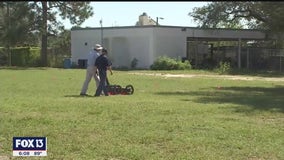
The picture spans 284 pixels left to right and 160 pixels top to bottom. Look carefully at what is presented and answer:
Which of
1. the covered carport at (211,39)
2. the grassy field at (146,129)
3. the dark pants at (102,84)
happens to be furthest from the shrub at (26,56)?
the grassy field at (146,129)

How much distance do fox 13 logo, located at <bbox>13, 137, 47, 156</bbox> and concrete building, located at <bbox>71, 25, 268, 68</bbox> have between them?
40040 mm

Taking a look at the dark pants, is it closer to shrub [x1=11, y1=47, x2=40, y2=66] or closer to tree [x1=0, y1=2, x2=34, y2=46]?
tree [x1=0, y1=2, x2=34, y2=46]

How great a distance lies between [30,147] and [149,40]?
40.7m

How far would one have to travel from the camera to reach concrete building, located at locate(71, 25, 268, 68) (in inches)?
1900

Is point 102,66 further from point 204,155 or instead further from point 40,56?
point 40,56

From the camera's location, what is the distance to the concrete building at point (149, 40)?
48.2 m

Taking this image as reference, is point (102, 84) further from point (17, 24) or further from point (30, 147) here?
point (17, 24)

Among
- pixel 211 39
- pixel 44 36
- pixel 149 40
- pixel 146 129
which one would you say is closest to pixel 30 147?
pixel 146 129

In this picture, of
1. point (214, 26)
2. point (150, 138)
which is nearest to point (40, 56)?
point (214, 26)

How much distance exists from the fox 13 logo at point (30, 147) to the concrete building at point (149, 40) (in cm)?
4004

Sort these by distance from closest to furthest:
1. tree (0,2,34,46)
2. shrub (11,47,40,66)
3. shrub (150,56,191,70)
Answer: shrub (150,56,191,70)
tree (0,2,34,46)
shrub (11,47,40,66)

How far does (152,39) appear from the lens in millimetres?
47625

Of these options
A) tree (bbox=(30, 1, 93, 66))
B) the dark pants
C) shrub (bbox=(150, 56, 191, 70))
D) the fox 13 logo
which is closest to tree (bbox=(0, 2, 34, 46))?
tree (bbox=(30, 1, 93, 66))

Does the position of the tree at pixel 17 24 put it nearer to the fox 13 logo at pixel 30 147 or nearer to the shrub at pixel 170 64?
the shrub at pixel 170 64
